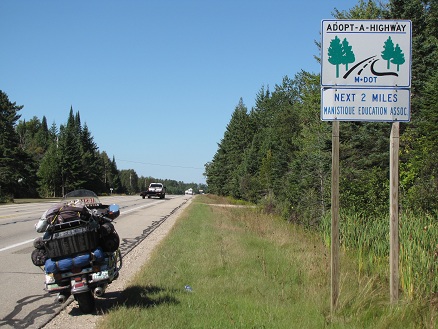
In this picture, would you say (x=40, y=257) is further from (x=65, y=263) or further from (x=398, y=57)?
(x=398, y=57)

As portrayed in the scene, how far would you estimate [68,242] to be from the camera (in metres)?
5.70

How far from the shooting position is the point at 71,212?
592cm

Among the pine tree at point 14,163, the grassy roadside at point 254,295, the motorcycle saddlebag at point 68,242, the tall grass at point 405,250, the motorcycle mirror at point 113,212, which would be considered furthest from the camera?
the pine tree at point 14,163

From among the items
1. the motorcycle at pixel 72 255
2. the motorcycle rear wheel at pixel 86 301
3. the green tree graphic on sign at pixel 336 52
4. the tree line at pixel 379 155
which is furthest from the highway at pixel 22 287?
the tree line at pixel 379 155

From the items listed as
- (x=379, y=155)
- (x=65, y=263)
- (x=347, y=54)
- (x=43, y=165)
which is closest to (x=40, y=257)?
(x=65, y=263)

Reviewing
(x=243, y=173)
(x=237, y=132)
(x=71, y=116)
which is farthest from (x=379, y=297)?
(x=71, y=116)

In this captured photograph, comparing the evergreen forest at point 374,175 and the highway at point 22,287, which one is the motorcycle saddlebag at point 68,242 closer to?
the highway at point 22,287

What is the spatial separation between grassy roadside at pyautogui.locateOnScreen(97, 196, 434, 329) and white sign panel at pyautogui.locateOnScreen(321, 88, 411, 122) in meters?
2.46

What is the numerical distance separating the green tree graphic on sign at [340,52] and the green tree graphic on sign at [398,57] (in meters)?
0.57

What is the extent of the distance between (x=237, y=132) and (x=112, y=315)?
76261mm

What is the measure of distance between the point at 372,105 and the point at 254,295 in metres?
3.26

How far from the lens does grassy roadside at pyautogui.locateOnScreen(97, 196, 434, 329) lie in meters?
5.47

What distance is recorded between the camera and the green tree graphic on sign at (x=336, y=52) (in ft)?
20.4

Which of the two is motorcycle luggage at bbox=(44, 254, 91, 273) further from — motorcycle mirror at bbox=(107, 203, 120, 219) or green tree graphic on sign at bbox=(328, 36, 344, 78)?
green tree graphic on sign at bbox=(328, 36, 344, 78)
